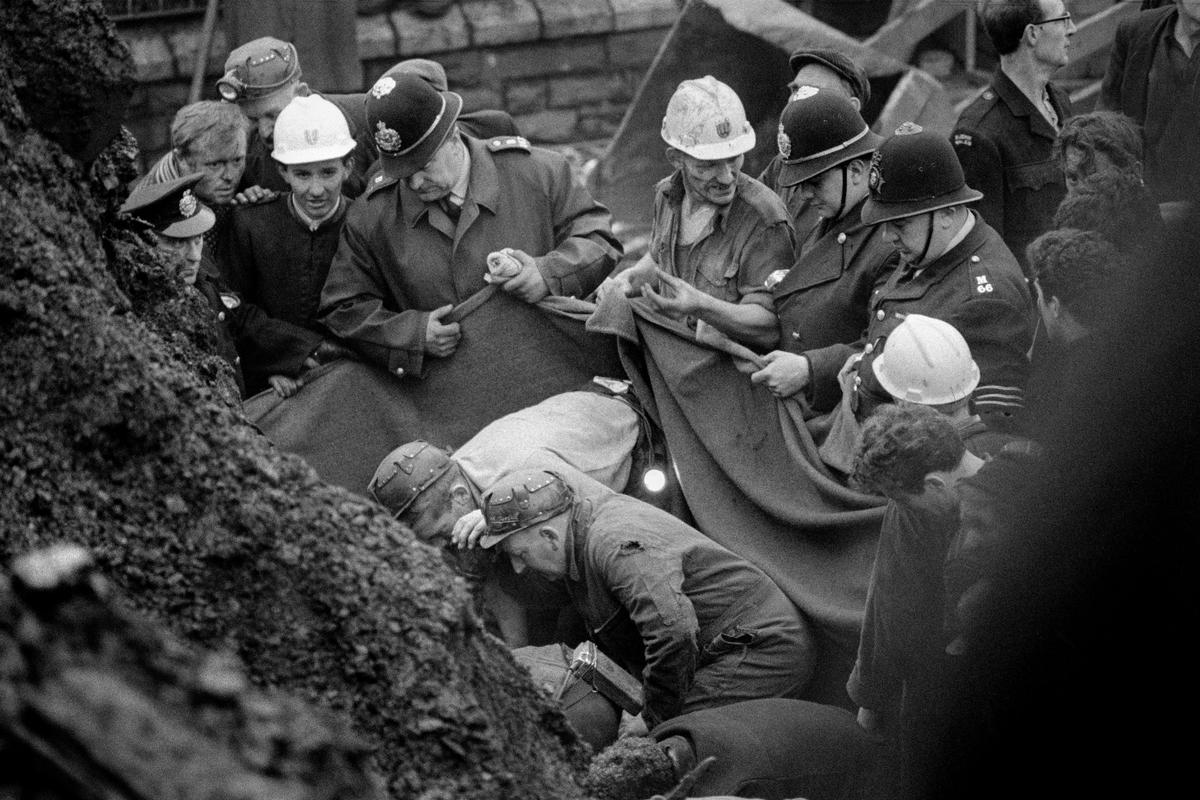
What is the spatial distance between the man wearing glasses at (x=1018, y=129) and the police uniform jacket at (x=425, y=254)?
131cm

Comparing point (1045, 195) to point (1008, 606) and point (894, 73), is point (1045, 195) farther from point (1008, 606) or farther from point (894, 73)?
point (1008, 606)

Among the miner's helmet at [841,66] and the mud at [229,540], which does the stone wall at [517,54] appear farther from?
the mud at [229,540]

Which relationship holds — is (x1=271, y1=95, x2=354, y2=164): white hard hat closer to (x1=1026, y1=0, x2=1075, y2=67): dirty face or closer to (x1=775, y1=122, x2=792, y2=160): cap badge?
(x1=775, y1=122, x2=792, y2=160): cap badge

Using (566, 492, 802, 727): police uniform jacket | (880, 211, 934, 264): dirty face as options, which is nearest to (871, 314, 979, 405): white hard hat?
(880, 211, 934, 264): dirty face

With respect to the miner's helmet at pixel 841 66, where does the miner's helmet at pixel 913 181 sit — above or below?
above

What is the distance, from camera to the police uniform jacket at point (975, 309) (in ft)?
15.3

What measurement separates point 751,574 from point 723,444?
495 mm

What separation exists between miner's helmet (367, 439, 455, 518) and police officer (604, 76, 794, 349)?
32.0 inches

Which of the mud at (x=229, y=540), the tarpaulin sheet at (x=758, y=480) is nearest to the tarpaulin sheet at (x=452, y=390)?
the tarpaulin sheet at (x=758, y=480)

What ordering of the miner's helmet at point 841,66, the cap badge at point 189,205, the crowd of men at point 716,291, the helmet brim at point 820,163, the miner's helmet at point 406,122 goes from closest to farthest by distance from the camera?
the crowd of men at point 716,291
the cap badge at point 189,205
the helmet brim at point 820,163
the miner's helmet at point 406,122
the miner's helmet at point 841,66

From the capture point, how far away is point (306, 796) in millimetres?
1301

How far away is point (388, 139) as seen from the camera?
5.50 meters

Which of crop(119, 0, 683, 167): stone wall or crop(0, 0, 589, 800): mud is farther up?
crop(0, 0, 589, 800): mud

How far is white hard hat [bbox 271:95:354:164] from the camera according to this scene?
584cm
